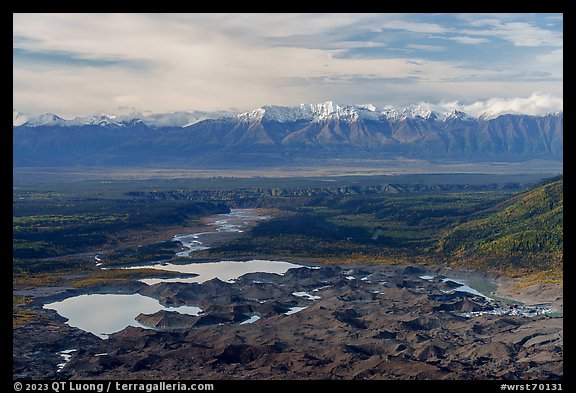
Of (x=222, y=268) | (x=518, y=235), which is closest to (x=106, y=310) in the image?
(x=222, y=268)

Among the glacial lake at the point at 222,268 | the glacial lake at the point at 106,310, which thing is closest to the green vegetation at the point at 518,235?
the glacial lake at the point at 222,268

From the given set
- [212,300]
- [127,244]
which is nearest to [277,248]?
[127,244]

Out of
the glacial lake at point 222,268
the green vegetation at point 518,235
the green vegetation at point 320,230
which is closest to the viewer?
the glacial lake at point 222,268

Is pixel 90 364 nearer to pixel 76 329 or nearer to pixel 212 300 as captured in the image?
pixel 76 329

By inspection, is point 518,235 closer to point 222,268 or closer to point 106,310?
point 222,268

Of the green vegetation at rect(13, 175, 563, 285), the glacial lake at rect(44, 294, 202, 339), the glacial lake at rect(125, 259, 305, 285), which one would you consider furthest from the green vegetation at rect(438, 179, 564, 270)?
the glacial lake at rect(44, 294, 202, 339)

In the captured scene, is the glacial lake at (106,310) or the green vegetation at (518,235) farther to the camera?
the green vegetation at (518,235)

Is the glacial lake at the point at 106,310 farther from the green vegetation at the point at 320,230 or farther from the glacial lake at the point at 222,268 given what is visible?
the glacial lake at the point at 222,268

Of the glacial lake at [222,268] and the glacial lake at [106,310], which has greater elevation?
the glacial lake at [106,310]
